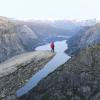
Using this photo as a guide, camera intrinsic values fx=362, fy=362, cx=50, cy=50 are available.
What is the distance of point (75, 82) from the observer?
2133 inches

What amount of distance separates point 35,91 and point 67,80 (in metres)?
5.58

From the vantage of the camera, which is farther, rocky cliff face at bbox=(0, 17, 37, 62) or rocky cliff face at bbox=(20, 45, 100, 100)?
rocky cliff face at bbox=(0, 17, 37, 62)

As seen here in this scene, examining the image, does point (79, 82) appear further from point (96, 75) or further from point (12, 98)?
point (12, 98)

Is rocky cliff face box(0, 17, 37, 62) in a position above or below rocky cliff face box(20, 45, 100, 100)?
below

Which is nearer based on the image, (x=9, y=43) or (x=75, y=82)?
(x=75, y=82)

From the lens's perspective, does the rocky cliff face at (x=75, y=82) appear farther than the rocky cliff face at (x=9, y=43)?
No

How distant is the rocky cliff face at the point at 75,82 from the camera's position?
51938 mm

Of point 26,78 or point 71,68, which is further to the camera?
point 26,78

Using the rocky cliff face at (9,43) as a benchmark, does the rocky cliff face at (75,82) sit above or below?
above

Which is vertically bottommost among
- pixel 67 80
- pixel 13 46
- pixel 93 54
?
pixel 13 46

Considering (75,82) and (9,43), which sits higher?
(75,82)

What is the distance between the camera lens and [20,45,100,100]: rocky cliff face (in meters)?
51.9

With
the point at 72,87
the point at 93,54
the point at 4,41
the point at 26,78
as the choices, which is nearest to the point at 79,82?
the point at 72,87

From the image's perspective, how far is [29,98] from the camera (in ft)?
183
